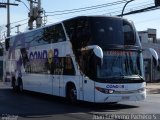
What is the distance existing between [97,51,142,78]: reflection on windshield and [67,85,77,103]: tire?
2228 millimetres

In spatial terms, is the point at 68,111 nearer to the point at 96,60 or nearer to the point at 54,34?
the point at 96,60

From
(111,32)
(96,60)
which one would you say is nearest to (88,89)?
(96,60)

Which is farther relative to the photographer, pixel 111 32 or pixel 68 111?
pixel 111 32

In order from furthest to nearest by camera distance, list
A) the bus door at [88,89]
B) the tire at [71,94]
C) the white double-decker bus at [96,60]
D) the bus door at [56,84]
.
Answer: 1. the bus door at [56,84]
2. the tire at [71,94]
3. the bus door at [88,89]
4. the white double-decker bus at [96,60]

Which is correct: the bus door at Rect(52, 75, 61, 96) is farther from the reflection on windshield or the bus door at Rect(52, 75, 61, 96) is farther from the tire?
the reflection on windshield

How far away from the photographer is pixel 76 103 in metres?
19.4

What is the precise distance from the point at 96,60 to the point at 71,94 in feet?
9.89

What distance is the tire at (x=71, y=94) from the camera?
1907 centimetres

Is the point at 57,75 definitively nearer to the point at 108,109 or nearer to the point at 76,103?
the point at 76,103

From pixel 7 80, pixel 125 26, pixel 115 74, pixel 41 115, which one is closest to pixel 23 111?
pixel 41 115

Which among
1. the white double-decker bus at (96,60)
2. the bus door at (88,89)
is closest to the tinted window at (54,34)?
the white double-decker bus at (96,60)

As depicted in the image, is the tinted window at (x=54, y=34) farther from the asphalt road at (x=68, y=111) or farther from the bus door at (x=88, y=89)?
the asphalt road at (x=68, y=111)

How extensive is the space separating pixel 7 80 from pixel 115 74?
44.9 feet

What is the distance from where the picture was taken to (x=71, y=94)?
63.8 feet
